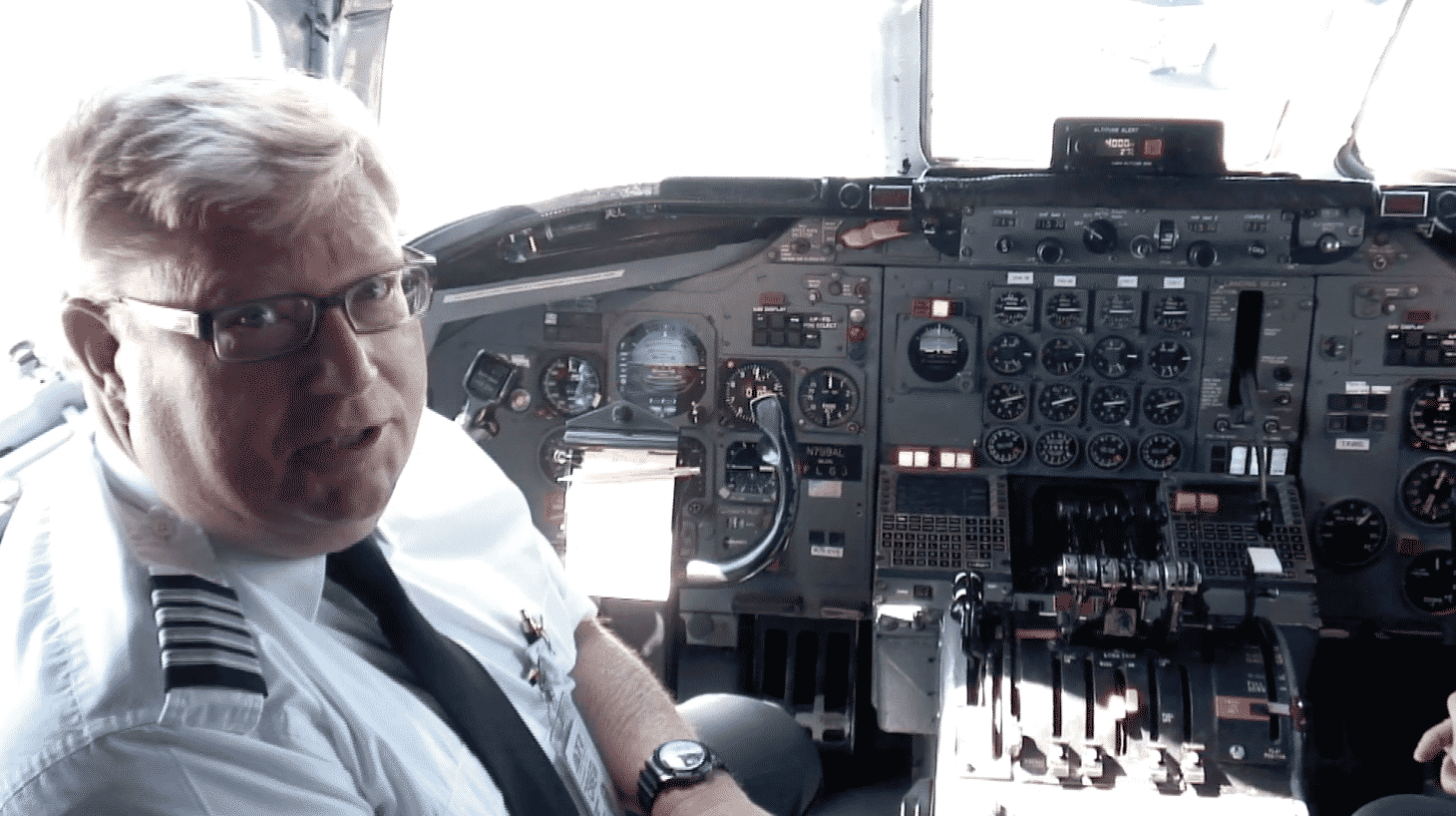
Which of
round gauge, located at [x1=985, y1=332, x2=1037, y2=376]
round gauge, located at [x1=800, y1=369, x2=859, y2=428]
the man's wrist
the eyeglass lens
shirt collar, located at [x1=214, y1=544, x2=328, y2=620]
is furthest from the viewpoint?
round gauge, located at [x1=800, y1=369, x2=859, y2=428]

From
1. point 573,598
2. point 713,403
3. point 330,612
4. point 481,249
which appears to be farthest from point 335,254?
point 713,403

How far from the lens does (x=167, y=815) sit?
1.06 metres

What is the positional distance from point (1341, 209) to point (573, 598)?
8.84 ft

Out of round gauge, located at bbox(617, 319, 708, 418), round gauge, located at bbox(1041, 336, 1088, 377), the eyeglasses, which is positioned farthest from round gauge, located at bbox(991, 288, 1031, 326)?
the eyeglasses

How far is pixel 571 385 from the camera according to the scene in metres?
4.10

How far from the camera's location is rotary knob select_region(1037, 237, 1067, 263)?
3.68 m

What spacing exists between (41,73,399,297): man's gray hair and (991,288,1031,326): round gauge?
291 centimetres

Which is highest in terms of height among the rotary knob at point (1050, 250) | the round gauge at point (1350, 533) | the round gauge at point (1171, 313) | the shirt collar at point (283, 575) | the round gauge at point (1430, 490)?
the rotary knob at point (1050, 250)

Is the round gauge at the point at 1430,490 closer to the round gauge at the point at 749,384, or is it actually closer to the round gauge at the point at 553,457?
the round gauge at the point at 749,384

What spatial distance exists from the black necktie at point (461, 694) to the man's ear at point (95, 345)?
32cm

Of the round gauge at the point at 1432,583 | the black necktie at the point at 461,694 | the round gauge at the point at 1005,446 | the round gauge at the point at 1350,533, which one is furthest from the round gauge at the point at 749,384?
the black necktie at the point at 461,694

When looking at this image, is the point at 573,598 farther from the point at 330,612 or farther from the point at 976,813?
the point at 976,813

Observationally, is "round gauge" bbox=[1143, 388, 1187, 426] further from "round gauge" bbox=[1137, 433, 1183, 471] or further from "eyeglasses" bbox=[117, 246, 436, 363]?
"eyeglasses" bbox=[117, 246, 436, 363]

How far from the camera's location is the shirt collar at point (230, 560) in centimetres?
122
